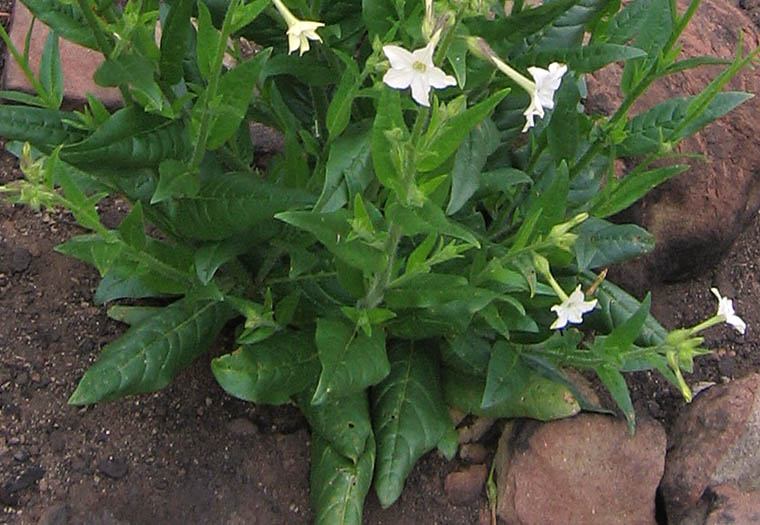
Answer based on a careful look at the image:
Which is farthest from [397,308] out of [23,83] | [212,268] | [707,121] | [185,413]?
[23,83]

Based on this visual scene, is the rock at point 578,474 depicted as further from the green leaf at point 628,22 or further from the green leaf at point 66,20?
the green leaf at point 66,20

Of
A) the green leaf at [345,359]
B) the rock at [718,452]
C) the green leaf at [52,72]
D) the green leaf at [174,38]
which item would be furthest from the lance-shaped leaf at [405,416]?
the green leaf at [52,72]

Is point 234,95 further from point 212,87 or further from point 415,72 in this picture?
point 415,72

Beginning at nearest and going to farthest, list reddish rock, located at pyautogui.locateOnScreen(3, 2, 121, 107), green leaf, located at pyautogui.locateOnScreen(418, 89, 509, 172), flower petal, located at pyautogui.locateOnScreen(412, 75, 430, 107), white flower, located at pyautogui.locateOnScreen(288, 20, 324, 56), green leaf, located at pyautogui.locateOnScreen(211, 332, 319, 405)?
flower petal, located at pyautogui.locateOnScreen(412, 75, 430, 107)
white flower, located at pyautogui.locateOnScreen(288, 20, 324, 56)
green leaf, located at pyautogui.locateOnScreen(418, 89, 509, 172)
green leaf, located at pyautogui.locateOnScreen(211, 332, 319, 405)
reddish rock, located at pyautogui.locateOnScreen(3, 2, 121, 107)

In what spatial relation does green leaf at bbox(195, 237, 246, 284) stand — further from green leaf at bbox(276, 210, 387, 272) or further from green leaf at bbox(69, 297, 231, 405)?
green leaf at bbox(276, 210, 387, 272)

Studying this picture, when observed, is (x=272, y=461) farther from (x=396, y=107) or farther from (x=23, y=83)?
(x=23, y=83)

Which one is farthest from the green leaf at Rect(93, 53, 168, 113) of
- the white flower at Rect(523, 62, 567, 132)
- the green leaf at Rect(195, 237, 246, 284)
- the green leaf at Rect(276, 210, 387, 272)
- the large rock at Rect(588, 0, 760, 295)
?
the large rock at Rect(588, 0, 760, 295)

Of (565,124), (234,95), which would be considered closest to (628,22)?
(565,124)
